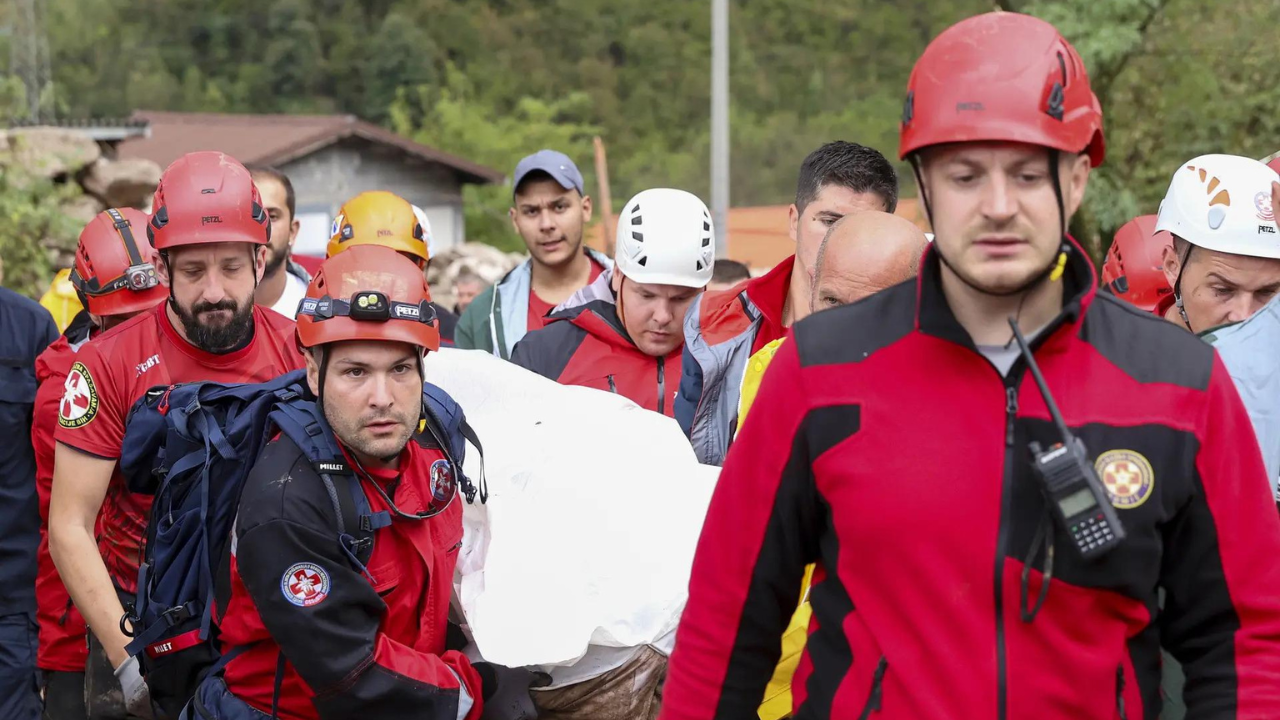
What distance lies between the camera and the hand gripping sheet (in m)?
4.17

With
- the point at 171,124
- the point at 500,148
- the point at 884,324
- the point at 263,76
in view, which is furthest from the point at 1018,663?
the point at 263,76

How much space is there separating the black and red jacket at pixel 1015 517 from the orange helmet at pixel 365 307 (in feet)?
5.60

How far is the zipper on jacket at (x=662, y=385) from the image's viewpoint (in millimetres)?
5674

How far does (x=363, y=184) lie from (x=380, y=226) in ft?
97.8

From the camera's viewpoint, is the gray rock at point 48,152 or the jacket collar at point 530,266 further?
the gray rock at point 48,152

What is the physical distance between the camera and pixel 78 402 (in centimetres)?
478

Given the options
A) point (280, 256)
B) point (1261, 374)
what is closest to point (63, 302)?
point (280, 256)

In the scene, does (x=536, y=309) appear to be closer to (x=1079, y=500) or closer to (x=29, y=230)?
(x=1079, y=500)

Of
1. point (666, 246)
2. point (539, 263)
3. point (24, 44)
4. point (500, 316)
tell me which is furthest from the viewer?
point (24, 44)

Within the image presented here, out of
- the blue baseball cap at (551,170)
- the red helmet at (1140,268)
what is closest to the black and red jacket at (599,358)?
the blue baseball cap at (551,170)

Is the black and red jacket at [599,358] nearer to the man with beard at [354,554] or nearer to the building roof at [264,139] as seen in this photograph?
the man with beard at [354,554]

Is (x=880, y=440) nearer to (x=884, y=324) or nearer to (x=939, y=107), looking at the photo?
(x=884, y=324)

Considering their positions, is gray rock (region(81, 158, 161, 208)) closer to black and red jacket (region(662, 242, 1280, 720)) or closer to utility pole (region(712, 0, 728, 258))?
utility pole (region(712, 0, 728, 258))

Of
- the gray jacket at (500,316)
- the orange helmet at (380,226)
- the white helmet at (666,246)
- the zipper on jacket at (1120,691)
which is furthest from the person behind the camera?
the gray jacket at (500,316)
